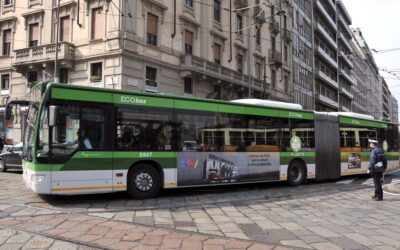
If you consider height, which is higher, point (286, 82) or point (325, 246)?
point (286, 82)

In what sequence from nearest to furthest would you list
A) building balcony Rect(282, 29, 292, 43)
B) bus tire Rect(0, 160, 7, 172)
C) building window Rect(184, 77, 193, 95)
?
bus tire Rect(0, 160, 7, 172) < building window Rect(184, 77, 193, 95) < building balcony Rect(282, 29, 292, 43)

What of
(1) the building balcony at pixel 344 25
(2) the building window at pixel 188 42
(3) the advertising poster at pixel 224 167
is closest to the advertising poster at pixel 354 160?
(3) the advertising poster at pixel 224 167

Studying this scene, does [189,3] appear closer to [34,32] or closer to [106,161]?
[34,32]

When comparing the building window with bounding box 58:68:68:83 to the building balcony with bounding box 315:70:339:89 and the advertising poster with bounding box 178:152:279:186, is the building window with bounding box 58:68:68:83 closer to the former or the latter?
the advertising poster with bounding box 178:152:279:186

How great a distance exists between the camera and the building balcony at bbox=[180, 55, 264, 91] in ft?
95.2

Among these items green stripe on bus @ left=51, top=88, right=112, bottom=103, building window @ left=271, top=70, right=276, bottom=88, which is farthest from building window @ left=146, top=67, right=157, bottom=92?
building window @ left=271, top=70, right=276, bottom=88

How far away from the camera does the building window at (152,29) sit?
27.0 metres

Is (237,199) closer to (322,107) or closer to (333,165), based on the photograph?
(333,165)

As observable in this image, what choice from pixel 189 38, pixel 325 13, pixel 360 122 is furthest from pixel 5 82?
pixel 325 13

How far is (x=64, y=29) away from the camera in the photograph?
92.0 feet

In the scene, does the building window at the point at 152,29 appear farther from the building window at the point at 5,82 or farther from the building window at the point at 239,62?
the building window at the point at 5,82

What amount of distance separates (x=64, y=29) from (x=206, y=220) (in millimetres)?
23094

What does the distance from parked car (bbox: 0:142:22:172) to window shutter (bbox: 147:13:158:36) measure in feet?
38.7

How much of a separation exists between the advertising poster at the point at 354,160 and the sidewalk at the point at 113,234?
12320 millimetres
